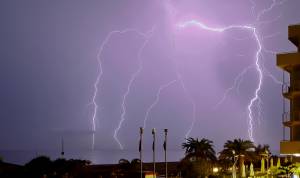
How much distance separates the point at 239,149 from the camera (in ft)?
157

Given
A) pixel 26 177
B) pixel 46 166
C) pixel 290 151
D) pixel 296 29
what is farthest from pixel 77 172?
pixel 296 29

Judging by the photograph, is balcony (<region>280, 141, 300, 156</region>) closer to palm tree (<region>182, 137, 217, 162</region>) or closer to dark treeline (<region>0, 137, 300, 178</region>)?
dark treeline (<region>0, 137, 300, 178</region>)

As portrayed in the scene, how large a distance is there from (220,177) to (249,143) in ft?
32.9

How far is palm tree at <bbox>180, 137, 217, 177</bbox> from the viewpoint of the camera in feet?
145

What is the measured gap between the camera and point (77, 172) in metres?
37.6

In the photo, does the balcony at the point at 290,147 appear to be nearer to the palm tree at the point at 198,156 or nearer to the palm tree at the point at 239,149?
the palm tree at the point at 198,156

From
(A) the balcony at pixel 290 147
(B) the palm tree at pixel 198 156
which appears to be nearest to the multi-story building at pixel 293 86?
(A) the balcony at pixel 290 147

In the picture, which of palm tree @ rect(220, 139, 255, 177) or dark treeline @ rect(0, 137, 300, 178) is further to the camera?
palm tree @ rect(220, 139, 255, 177)

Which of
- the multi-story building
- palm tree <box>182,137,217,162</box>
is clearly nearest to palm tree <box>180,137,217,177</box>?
palm tree <box>182,137,217,162</box>

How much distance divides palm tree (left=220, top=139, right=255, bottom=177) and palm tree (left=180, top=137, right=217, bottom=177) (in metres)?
1.75

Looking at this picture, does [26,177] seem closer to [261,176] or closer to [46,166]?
[46,166]

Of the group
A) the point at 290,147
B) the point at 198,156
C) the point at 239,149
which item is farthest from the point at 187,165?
the point at 290,147

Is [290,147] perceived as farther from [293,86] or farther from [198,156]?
[198,156]

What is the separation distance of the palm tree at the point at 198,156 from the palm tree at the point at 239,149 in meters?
1.75
